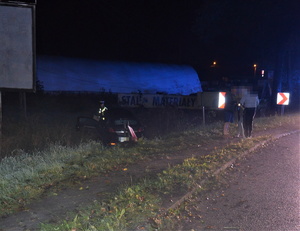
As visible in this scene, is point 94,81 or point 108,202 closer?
point 108,202

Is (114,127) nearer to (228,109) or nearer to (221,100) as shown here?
(221,100)

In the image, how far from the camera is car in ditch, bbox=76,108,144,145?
11.9 metres

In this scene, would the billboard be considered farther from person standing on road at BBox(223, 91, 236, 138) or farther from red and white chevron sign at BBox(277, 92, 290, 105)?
red and white chevron sign at BBox(277, 92, 290, 105)

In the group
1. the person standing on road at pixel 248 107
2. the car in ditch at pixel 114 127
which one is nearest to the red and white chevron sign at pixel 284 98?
the person standing on road at pixel 248 107

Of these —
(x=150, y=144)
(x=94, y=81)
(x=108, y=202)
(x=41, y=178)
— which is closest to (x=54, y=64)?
(x=94, y=81)

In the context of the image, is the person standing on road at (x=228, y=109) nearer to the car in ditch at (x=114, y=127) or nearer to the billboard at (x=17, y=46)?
the car in ditch at (x=114, y=127)

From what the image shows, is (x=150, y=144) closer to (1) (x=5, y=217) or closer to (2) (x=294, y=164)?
(2) (x=294, y=164)

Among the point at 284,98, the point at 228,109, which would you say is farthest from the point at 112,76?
the point at 228,109

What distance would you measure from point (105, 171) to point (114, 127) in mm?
4564

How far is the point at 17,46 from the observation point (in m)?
8.16

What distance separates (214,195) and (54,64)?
20.3 metres

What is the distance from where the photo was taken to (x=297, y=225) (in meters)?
5.15

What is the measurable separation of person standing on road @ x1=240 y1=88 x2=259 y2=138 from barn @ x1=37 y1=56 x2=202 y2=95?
47.2 feet

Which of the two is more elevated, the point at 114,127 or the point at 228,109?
the point at 228,109
